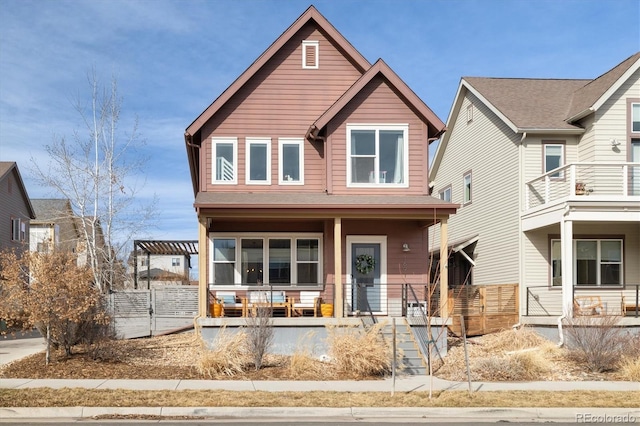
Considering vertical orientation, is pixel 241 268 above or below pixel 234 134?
below

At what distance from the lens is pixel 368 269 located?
2006cm

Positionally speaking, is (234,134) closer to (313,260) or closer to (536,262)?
(313,260)

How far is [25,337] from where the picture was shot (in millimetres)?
23906

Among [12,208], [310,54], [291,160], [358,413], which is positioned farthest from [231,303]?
[12,208]

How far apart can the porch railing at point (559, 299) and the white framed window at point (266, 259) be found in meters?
7.59

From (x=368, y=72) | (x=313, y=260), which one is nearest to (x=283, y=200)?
(x=313, y=260)

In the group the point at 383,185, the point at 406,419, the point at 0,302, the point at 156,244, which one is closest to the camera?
the point at 406,419

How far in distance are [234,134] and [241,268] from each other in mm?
4324

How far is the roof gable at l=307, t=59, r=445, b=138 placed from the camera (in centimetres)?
1934

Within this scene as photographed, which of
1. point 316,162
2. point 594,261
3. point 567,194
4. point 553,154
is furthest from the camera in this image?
point 553,154

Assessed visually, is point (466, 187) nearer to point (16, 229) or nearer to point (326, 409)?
point (326, 409)

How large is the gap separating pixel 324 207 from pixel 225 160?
436 centimetres

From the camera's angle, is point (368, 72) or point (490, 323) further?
point (490, 323)

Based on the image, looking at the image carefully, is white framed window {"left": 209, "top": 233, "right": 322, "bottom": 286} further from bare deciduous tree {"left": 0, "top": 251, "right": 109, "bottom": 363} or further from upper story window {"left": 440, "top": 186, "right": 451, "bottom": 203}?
upper story window {"left": 440, "top": 186, "right": 451, "bottom": 203}
